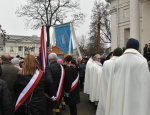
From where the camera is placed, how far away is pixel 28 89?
6.29 m

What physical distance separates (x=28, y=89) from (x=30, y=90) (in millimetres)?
42

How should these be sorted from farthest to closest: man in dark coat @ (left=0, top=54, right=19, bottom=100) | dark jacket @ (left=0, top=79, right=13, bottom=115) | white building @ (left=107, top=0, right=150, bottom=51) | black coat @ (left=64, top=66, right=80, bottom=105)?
white building @ (left=107, top=0, right=150, bottom=51), black coat @ (left=64, top=66, right=80, bottom=105), man in dark coat @ (left=0, top=54, right=19, bottom=100), dark jacket @ (left=0, top=79, right=13, bottom=115)

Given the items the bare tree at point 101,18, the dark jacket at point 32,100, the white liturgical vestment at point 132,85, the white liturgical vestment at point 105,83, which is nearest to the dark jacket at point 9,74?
the dark jacket at point 32,100

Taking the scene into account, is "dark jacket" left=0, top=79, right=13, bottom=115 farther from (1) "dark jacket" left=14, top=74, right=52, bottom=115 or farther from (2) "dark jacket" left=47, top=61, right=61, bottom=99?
(2) "dark jacket" left=47, top=61, right=61, bottom=99

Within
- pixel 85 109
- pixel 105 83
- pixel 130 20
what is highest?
pixel 130 20

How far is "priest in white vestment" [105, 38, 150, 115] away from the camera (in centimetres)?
580

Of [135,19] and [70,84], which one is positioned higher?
[135,19]

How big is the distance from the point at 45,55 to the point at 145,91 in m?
3.53

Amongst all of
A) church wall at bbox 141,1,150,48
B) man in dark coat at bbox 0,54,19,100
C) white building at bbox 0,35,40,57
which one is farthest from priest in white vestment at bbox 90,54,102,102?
white building at bbox 0,35,40,57

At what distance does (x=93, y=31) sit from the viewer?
2388 inches

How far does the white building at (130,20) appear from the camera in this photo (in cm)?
3534

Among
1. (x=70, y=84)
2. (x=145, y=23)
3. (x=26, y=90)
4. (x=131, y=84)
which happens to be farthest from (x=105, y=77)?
(x=145, y=23)

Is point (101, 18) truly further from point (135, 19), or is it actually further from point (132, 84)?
point (132, 84)

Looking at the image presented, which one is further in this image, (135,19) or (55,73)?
(135,19)
